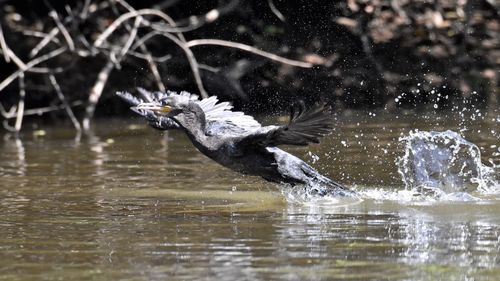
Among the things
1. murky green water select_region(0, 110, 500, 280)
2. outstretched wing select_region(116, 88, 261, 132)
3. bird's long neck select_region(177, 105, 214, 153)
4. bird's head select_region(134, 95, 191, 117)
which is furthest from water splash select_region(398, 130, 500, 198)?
bird's head select_region(134, 95, 191, 117)

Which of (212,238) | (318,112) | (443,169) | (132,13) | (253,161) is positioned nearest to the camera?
(212,238)

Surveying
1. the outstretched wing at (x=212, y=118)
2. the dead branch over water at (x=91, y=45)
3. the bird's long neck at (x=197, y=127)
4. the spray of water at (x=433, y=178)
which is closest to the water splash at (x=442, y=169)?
the spray of water at (x=433, y=178)

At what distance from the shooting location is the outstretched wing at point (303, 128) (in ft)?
21.9

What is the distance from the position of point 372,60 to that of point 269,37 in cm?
143

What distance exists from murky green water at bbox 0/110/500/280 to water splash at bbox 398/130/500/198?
0.57ft

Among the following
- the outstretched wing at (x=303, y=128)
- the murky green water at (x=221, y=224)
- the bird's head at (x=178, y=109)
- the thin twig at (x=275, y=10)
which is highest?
the thin twig at (x=275, y=10)

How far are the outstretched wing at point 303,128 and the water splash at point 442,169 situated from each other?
1.00 metres

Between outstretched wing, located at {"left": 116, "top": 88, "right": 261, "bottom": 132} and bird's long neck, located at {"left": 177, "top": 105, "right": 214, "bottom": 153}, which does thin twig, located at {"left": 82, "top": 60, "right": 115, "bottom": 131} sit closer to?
outstretched wing, located at {"left": 116, "top": 88, "right": 261, "bottom": 132}

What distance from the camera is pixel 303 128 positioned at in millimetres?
6766

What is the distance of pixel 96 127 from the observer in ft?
44.0

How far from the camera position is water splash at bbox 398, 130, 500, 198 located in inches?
300

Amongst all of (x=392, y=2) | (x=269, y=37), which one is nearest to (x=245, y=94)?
(x=269, y=37)

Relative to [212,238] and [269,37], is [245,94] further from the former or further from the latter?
[212,238]

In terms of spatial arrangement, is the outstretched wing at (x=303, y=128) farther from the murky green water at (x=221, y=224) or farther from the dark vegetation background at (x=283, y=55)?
the dark vegetation background at (x=283, y=55)
